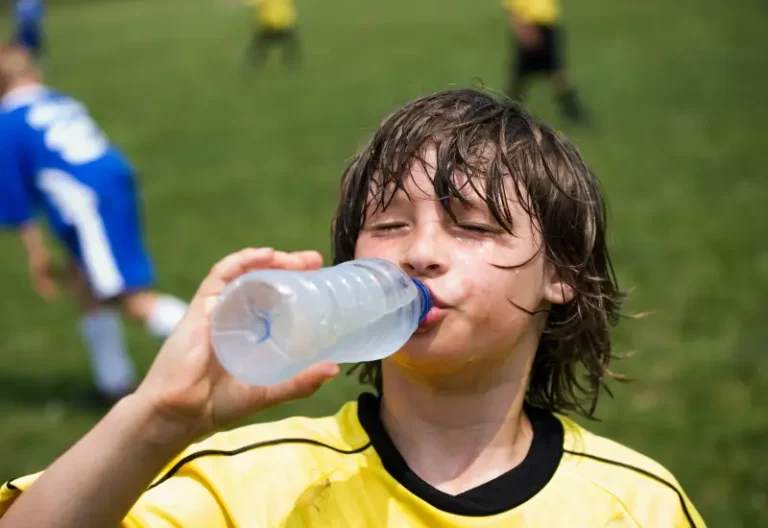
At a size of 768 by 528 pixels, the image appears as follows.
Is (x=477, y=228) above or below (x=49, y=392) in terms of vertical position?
above

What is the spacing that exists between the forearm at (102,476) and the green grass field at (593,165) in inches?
44.6

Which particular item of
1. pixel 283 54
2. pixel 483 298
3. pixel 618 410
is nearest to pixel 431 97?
pixel 483 298

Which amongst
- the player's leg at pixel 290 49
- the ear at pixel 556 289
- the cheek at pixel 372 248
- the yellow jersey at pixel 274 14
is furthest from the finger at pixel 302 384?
the yellow jersey at pixel 274 14

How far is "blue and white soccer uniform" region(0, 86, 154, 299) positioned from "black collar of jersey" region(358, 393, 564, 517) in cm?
352

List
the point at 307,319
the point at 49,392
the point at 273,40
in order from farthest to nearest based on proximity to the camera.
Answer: the point at 273,40, the point at 49,392, the point at 307,319

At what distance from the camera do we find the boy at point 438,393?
170 centimetres

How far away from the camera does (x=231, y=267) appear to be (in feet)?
6.17

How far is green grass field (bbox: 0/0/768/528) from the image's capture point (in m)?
4.55

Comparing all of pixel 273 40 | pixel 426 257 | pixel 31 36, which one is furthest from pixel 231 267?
pixel 31 36

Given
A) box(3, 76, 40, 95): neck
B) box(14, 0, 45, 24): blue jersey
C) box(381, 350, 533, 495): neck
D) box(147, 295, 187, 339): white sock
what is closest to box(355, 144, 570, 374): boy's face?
box(381, 350, 533, 495): neck

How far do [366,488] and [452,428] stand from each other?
0.80 ft

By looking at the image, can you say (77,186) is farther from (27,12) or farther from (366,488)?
(27,12)

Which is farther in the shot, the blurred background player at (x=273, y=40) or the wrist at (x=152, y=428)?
the blurred background player at (x=273, y=40)

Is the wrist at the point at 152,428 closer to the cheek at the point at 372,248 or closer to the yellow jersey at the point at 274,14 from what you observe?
the cheek at the point at 372,248
